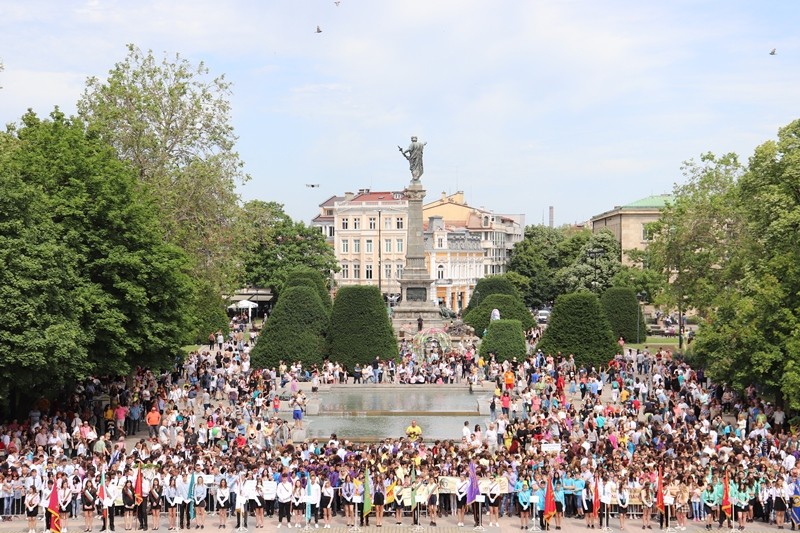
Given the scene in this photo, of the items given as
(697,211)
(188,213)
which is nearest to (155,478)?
(188,213)

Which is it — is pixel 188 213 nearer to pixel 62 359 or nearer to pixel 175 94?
pixel 175 94

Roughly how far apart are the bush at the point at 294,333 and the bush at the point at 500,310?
52.4ft

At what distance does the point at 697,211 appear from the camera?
172ft

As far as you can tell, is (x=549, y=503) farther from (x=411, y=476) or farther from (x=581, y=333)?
(x=581, y=333)

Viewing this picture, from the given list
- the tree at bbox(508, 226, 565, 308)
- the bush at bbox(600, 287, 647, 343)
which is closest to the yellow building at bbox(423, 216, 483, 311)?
the tree at bbox(508, 226, 565, 308)

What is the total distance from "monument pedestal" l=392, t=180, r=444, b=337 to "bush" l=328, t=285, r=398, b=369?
1963 centimetres

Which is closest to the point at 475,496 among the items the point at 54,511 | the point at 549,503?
the point at 549,503

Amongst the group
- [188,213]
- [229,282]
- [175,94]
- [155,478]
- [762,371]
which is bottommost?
[155,478]

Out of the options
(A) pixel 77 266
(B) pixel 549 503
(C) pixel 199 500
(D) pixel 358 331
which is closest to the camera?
(B) pixel 549 503

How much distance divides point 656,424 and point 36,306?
17.2m

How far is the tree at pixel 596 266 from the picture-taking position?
8600 cm

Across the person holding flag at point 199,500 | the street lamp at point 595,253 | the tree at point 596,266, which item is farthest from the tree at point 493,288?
the person holding flag at point 199,500

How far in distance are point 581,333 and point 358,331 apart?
397 inches

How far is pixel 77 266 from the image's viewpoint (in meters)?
30.5
